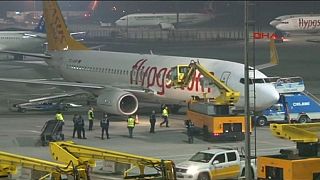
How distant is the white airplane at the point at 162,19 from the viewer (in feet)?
293

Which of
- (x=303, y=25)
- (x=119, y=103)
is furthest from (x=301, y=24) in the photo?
(x=119, y=103)

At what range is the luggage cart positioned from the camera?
3634cm

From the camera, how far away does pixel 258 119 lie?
4166 cm

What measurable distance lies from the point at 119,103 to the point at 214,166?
50.7ft

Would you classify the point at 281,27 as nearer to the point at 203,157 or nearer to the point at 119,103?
the point at 119,103

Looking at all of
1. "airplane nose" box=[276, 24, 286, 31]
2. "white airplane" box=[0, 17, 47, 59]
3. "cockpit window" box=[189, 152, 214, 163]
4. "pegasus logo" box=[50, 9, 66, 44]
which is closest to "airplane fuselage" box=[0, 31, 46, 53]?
"white airplane" box=[0, 17, 47, 59]

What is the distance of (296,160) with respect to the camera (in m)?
24.4

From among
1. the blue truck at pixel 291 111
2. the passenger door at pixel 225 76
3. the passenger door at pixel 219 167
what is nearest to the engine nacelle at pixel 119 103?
the passenger door at pixel 225 76

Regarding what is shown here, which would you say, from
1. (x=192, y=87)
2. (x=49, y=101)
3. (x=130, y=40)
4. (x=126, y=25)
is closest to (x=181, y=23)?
(x=126, y=25)

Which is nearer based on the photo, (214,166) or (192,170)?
(192,170)

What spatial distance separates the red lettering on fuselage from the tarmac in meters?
1.68

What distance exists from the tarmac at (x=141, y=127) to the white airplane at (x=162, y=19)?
23.9 meters

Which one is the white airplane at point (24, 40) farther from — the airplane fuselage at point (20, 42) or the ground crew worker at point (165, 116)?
the ground crew worker at point (165, 116)

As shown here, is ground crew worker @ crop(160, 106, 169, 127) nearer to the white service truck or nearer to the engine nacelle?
the engine nacelle
